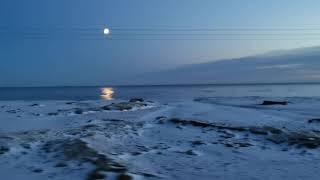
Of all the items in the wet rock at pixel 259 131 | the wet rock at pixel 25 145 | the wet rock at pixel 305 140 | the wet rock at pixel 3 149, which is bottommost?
the wet rock at pixel 25 145

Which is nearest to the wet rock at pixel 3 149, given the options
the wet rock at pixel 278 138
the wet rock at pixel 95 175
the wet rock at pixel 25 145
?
the wet rock at pixel 25 145

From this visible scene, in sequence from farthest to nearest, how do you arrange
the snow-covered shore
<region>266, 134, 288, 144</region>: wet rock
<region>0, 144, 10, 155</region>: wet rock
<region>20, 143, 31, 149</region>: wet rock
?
<region>266, 134, 288, 144</region>: wet rock → <region>20, 143, 31, 149</region>: wet rock → <region>0, 144, 10, 155</region>: wet rock → the snow-covered shore

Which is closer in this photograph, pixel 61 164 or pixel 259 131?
pixel 61 164

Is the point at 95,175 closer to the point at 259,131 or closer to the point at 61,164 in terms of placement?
the point at 61,164

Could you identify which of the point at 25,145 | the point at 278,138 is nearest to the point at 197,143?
the point at 278,138

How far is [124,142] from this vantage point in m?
16.4

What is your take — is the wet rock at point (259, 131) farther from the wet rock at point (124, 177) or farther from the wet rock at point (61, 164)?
the wet rock at point (61, 164)

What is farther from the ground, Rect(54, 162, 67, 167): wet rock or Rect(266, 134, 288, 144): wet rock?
Rect(266, 134, 288, 144): wet rock

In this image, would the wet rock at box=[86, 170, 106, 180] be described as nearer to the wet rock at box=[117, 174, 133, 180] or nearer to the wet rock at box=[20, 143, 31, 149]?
the wet rock at box=[117, 174, 133, 180]

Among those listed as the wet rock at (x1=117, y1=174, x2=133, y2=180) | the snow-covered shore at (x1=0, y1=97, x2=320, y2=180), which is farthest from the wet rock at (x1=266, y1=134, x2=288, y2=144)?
the wet rock at (x1=117, y1=174, x2=133, y2=180)

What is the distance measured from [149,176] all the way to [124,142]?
5820 mm

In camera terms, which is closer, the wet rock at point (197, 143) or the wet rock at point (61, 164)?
the wet rock at point (61, 164)

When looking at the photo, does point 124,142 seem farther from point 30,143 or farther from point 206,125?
point 206,125

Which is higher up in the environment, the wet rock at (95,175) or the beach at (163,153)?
the wet rock at (95,175)
